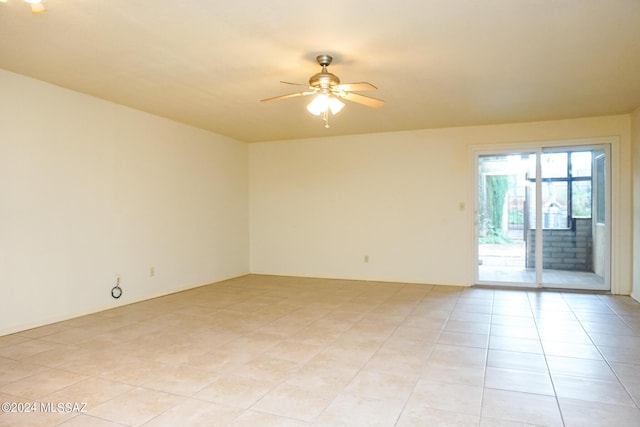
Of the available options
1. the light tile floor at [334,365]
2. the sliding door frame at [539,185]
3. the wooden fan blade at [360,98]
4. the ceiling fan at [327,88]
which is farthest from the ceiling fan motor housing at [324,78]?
the sliding door frame at [539,185]

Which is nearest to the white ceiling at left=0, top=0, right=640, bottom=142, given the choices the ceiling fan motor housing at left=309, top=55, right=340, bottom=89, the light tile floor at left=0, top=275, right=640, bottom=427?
the ceiling fan motor housing at left=309, top=55, right=340, bottom=89

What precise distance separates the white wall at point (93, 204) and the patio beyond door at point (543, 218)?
4.11 metres

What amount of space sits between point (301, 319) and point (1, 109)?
3.32m

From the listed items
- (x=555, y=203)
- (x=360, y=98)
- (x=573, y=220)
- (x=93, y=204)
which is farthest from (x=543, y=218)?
(x=93, y=204)

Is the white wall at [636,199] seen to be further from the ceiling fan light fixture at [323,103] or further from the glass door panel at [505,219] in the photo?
the ceiling fan light fixture at [323,103]

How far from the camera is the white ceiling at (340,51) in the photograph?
7.74 ft

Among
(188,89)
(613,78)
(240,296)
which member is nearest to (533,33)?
(613,78)

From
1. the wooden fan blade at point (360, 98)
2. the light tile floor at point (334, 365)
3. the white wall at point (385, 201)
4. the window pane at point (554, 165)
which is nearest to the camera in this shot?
the light tile floor at point (334, 365)

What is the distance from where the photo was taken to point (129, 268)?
15.4ft

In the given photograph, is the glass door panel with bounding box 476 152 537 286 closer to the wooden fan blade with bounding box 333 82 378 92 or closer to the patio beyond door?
the patio beyond door

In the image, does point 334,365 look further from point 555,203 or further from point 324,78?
point 555,203

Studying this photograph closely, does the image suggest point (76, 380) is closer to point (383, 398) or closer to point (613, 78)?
point (383, 398)

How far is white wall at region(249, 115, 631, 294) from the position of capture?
17.2ft

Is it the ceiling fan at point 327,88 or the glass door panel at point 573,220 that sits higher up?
the ceiling fan at point 327,88
